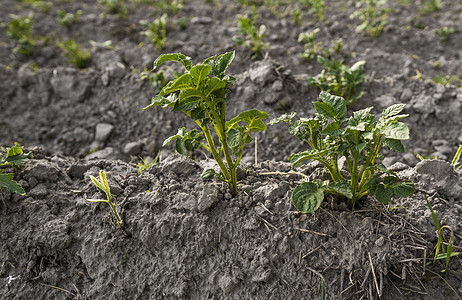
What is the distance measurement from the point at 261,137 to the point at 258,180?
36.2 inches

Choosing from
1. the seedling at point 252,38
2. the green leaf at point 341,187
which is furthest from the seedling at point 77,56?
the green leaf at point 341,187

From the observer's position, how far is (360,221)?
76.0 inches

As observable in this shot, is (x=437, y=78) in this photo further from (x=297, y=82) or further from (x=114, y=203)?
(x=114, y=203)

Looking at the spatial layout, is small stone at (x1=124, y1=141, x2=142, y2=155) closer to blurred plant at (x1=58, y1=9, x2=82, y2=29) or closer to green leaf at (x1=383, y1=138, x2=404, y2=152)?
green leaf at (x1=383, y1=138, x2=404, y2=152)

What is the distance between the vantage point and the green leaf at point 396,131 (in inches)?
60.4

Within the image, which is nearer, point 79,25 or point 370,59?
point 370,59

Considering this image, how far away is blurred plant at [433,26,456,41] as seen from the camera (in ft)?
13.5

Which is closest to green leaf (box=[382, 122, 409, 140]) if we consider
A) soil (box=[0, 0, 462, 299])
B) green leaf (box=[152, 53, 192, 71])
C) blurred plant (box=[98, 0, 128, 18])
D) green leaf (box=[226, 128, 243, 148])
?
soil (box=[0, 0, 462, 299])

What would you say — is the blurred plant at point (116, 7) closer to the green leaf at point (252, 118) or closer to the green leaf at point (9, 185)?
the green leaf at point (9, 185)

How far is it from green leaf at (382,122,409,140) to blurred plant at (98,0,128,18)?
4.29 m

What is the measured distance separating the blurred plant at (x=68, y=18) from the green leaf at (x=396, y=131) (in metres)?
4.59

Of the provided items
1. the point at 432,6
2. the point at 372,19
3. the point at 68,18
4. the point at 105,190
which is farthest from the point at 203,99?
the point at 432,6

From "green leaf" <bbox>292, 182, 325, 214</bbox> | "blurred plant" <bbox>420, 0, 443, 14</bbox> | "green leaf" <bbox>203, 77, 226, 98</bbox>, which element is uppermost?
"green leaf" <bbox>203, 77, 226, 98</bbox>

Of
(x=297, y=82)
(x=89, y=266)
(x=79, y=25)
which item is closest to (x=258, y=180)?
(x=89, y=266)
